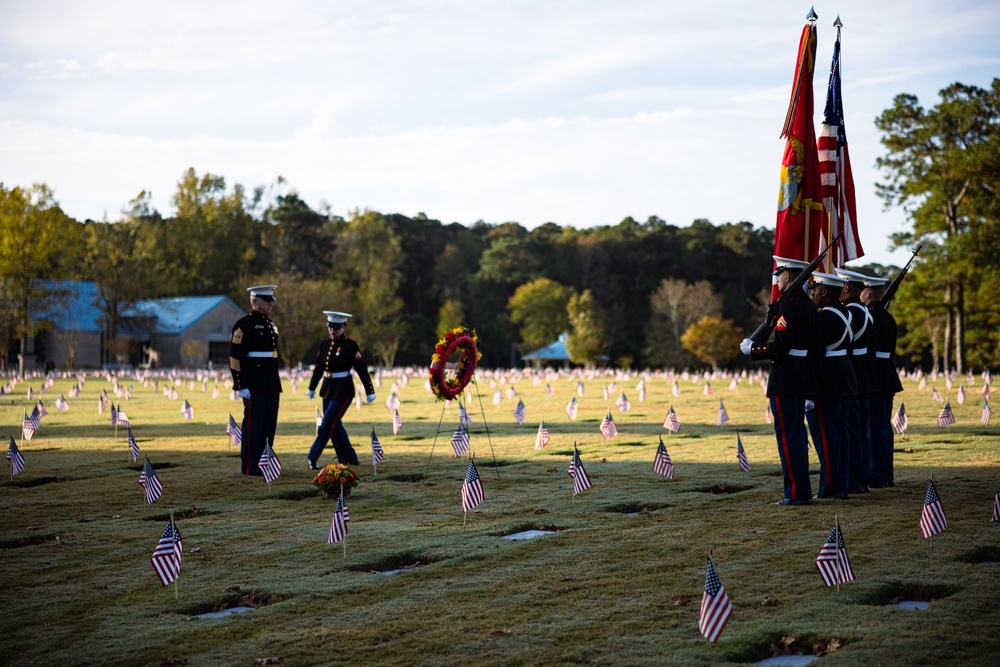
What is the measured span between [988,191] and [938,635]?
44.4 metres

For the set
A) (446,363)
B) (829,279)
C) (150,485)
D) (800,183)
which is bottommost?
(150,485)

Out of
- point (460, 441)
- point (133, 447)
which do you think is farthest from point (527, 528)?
point (133, 447)

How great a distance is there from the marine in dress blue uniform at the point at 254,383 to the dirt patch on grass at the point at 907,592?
8401 mm

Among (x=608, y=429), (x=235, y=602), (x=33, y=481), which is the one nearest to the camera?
(x=235, y=602)

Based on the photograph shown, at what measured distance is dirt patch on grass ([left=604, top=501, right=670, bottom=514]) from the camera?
33.5ft

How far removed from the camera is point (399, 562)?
8.13 m

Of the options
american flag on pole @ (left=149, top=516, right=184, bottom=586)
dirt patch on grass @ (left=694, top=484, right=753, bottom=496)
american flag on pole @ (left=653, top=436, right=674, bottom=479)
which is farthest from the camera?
american flag on pole @ (left=653, top=436, right=674, bottom=479)

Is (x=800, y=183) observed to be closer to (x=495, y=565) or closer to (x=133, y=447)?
(x=495, y=565)

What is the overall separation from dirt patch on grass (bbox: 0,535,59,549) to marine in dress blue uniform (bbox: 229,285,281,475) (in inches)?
158

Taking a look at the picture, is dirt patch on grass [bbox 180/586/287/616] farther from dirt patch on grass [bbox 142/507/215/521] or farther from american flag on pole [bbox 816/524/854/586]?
american flag on pole [bbox 816/524/854/586]

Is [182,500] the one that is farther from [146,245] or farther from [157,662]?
[146,245]

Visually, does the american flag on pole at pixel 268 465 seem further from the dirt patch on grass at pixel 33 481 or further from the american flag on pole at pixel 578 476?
the american flag on pole at pixel 578 476

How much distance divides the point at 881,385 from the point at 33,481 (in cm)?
1062

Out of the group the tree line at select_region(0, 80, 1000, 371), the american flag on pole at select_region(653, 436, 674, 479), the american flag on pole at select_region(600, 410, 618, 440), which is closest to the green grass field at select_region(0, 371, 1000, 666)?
the american flag on pole at select_region(653, 436, 674, 479)
